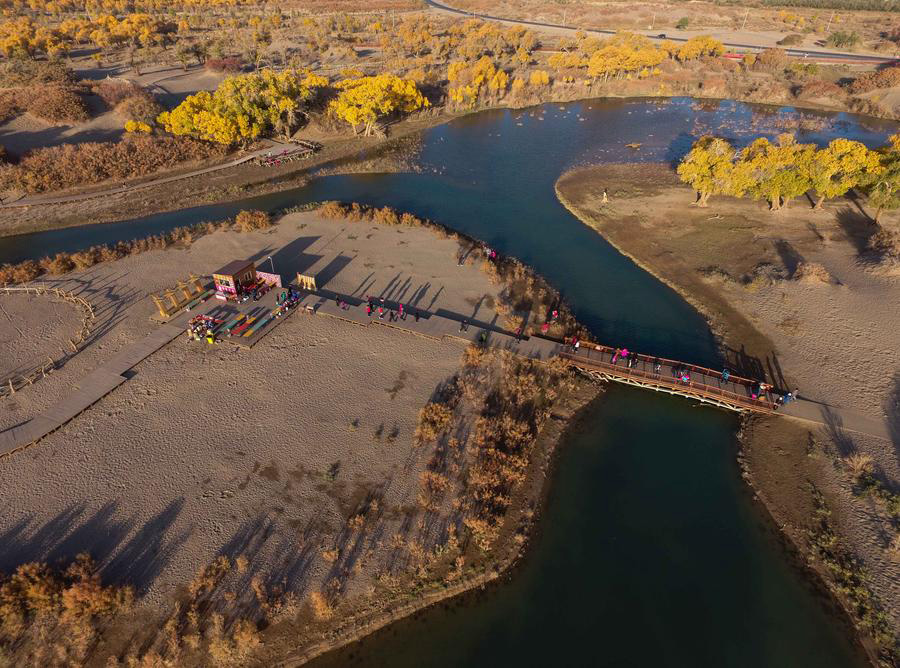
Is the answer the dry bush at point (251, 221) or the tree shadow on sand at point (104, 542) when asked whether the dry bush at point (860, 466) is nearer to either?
the tree shadow on sand at point (104, 542)

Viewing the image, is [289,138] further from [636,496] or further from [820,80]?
[820,80]

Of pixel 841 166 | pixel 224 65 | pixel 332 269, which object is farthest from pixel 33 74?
pixel 841 166

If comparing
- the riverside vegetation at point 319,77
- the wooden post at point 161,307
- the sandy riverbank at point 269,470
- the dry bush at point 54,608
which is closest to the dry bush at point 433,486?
the sandy riverbank at point 269,470

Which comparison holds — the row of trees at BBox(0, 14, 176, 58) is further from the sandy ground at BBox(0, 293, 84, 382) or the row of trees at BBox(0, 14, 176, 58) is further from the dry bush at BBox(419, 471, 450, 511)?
the dry bush at BBox(419, 471, 450, 511)

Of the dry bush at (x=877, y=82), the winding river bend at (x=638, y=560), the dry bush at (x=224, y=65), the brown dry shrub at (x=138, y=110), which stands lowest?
the winding river bend at (x=638, y=560)

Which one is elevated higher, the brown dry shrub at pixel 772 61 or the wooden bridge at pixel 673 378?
the brown dry shrub at pixel 772 61

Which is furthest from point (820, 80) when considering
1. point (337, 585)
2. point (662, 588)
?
point (337, 585)

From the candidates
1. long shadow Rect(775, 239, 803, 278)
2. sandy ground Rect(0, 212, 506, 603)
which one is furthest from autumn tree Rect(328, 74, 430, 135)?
long shadow Rect(775, 239, 803, 278)

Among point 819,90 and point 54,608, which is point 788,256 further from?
point 819,90
